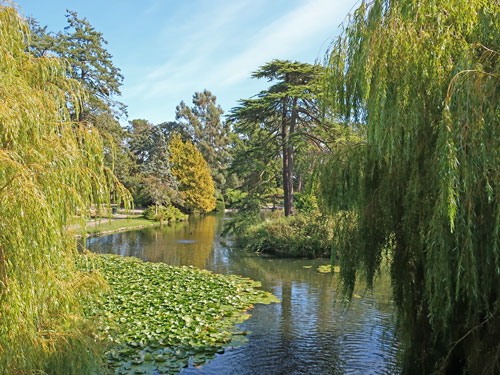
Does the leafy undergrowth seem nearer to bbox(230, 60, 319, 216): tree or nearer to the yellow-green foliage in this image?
bbox(230, 60, 319, 216): tree

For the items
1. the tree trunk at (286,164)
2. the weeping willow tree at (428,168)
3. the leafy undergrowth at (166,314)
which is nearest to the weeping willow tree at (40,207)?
the leafy undergrowth at (166,314)

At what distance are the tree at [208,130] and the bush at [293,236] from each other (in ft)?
93.4

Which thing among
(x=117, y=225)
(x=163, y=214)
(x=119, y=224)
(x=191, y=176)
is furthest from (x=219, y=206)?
(x=117, y=225)

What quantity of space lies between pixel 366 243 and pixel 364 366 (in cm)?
240

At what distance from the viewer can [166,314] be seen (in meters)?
8.57

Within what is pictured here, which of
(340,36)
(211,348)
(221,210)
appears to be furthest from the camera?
(221,210)

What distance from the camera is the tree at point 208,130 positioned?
165 feet

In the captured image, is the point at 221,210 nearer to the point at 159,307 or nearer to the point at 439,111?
the point at 159,307

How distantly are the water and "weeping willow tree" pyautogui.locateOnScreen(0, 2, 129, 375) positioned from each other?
2989 mm

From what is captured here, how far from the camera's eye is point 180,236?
24594 millimetres

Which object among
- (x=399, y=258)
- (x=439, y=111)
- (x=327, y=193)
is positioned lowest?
(x=399, y=258)

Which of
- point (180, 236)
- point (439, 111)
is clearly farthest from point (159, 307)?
point (180, 236)

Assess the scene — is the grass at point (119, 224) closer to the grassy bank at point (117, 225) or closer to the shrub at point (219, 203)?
the grassy bank at point (117, 225)

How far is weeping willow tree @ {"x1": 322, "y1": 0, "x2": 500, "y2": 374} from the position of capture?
12.1 ft
